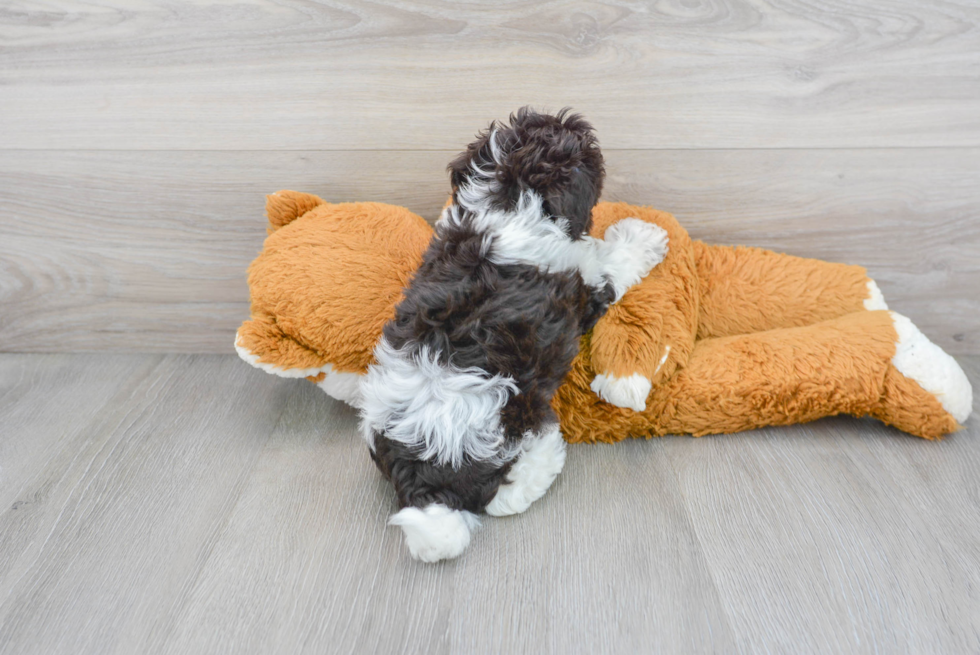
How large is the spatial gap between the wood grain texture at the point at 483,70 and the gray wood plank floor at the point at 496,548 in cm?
54

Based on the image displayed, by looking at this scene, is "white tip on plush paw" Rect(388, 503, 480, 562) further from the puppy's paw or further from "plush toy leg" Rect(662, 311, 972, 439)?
"plush toy leg" Rect(662, 311, 972, 439)

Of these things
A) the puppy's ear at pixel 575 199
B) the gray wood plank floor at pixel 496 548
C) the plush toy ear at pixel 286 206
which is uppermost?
the puppy's ear at pixel 575 199

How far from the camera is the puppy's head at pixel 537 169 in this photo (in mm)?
821

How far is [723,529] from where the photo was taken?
847 mm

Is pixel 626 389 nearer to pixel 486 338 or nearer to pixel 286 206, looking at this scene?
pixel 486 338

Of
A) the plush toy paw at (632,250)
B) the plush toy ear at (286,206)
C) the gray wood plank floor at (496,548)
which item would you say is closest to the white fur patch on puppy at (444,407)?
the gray wood plank floor at (496,548)

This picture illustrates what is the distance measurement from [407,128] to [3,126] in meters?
0.77

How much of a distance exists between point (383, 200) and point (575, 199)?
494 millimetres

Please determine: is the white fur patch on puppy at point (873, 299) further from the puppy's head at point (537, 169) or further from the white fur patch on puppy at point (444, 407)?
the white fur patch on puppy at point (444, 407)

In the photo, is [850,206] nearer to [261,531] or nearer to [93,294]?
[261,531]

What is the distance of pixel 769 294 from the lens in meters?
1.10

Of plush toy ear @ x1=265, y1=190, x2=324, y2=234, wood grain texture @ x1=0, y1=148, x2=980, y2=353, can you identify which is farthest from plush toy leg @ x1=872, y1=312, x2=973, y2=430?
plush toy ear @ x1=265, y1=190, x2=324, y2=234

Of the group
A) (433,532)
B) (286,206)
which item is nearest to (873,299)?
(433,532)

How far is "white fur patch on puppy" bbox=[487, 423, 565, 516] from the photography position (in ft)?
2.84
